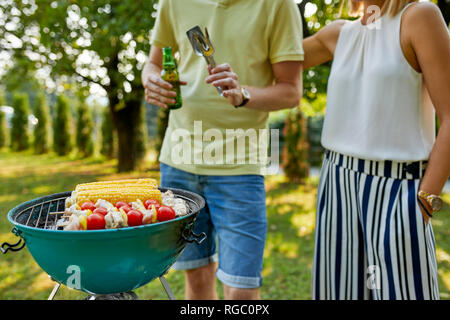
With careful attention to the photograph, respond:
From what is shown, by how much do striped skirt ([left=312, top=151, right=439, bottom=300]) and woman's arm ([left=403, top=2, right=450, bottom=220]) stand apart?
0.07 m

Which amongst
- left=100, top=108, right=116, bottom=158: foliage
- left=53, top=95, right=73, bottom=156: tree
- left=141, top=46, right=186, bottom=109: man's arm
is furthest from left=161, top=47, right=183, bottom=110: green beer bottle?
left=53, top=95, right=73, bottom=156: tree

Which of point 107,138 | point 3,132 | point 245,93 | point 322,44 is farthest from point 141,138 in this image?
point 3,132

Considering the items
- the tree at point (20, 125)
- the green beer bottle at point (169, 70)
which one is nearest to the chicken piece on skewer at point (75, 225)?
the green beer bottle at point (169, 70)

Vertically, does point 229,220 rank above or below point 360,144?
below

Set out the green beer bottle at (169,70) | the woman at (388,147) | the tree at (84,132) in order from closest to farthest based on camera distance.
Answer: the woman at (388,147) < the green beer bottle at (169,70) < the tree at (84,132)

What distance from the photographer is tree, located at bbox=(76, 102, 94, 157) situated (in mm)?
14062

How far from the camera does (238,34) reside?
1.80 m

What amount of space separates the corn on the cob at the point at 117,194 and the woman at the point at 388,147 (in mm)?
952

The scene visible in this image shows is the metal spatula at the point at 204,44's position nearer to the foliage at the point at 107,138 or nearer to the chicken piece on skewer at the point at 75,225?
the chicken piece on skewer at the point at 75,225

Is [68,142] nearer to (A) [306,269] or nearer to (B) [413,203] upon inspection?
(A) [306,269]

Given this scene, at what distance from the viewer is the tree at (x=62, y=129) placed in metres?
14.9
